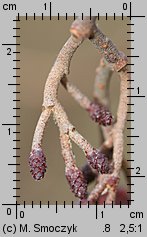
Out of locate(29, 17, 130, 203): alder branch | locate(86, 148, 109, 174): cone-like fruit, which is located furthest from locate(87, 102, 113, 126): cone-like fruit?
locate(86, 148, 109, 174): cone-like fruit

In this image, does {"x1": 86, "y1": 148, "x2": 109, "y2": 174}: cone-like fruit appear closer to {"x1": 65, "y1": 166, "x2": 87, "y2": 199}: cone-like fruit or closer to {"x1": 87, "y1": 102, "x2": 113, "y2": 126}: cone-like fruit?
{"x1": 65, "y1": 166, "x2": 87, "y2": 199}: cone-like fruit

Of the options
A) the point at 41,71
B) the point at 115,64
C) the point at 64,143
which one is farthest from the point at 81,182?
the point at 41,71

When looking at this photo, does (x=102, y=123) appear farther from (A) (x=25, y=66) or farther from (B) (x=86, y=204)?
(A) (x=25, y=66)

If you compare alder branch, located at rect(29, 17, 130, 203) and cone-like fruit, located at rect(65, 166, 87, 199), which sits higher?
alder branch, located at rect(29, 17, 130, 203)

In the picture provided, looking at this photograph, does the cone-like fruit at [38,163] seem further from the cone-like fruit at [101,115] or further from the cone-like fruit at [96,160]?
the cone-like fruit at [101,115]

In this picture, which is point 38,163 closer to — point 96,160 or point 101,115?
point 96,160
